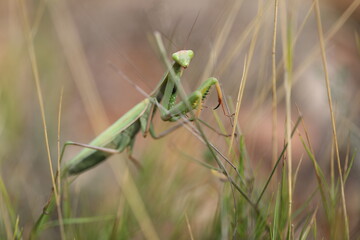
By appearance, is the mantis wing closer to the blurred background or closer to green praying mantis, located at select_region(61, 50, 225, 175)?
green praying mantis, located at select_region(61, 50, 225, 175)

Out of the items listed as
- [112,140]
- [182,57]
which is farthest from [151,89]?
[182,57]

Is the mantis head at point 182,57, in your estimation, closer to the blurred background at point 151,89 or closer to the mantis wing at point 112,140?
the blurred background at point 151,89

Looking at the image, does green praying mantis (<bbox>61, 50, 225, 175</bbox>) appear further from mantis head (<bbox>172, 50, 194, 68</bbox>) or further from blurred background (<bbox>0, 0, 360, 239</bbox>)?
blurred background (<bbox>0, 0, 360, 239</bbox>)

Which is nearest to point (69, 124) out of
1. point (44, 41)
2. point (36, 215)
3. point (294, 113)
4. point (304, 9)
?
point (44, 41)

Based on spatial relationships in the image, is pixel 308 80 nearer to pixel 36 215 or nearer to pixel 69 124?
pixel 69 124

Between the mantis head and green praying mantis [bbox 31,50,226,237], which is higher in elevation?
the mantis head

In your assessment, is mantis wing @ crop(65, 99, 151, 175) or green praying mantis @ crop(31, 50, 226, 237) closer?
green praying mantis @ crop(31, 50, 226, 237)

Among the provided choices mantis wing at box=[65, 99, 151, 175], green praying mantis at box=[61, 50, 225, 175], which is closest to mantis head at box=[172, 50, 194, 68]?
green praying mantis at box=[61, 50, 225, 175]

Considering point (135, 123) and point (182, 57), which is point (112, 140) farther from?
point (182, 57)
